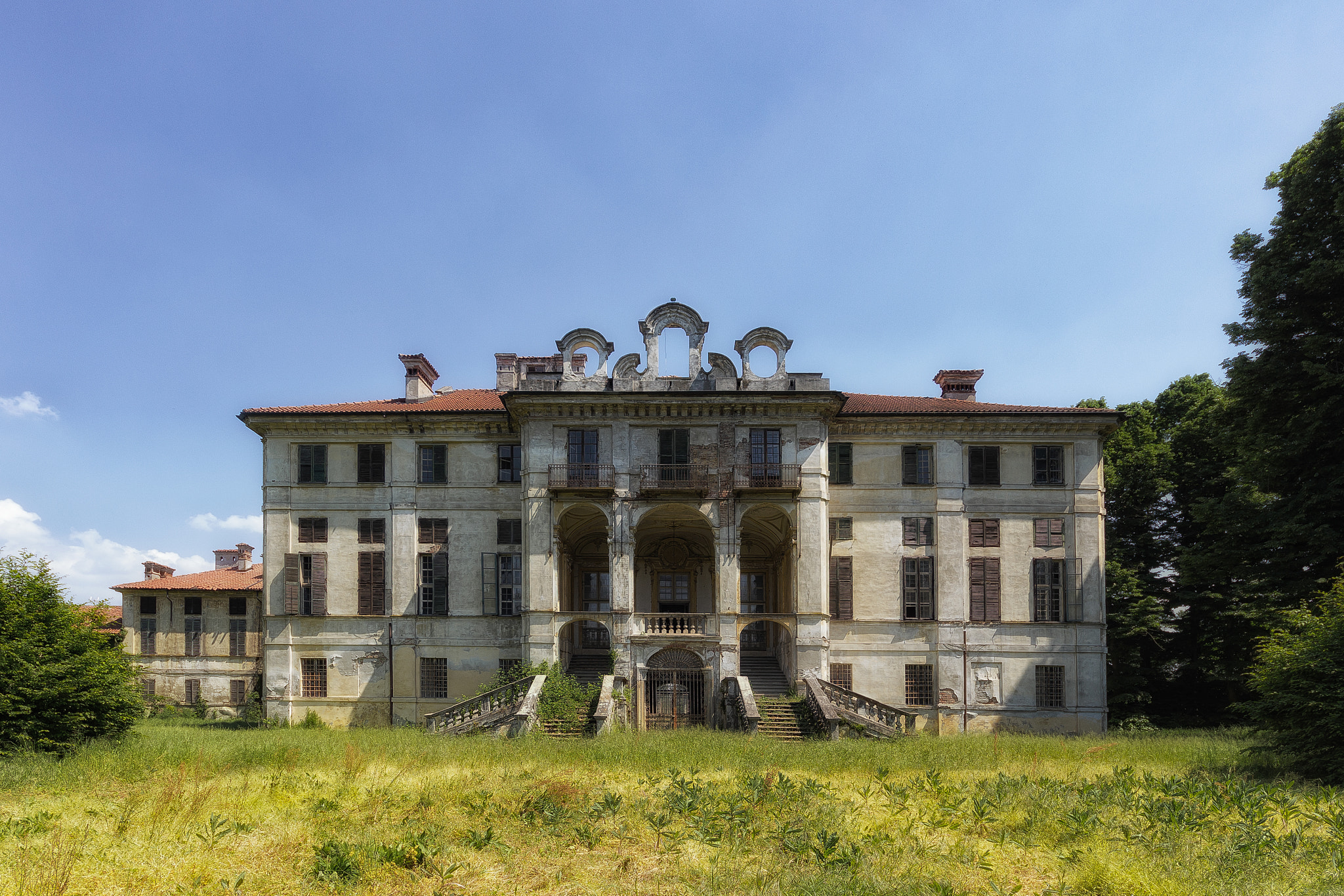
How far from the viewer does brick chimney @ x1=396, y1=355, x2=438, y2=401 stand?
3178cm

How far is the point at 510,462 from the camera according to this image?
96.0 feet

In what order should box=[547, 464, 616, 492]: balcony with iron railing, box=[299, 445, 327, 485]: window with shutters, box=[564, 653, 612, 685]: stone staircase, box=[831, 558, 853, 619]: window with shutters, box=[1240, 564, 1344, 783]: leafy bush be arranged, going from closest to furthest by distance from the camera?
box=[1240, 564, 1344, 783]: leafy bush
box=[547, 464, 616, 492]: balcony with iron railing
box=[564, 653, 612, 685]: stone staircase
box=[831, 558, 853, 619]: window with shutters
box=[299, 445, 327, 485]: window with shutters

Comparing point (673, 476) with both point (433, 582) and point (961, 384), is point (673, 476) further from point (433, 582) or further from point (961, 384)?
point (961, 384)

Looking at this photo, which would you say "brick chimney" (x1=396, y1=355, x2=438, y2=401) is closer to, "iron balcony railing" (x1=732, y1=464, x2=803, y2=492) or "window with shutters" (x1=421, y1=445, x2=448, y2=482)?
"window with shutters" (x1=421, y1=445, x2=448, y2=482)

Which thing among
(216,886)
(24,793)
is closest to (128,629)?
(24,793)

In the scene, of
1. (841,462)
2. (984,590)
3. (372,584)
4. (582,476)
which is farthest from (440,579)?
(984,590)

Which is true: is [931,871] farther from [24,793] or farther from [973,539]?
[973,539]

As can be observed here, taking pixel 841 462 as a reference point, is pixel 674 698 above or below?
below

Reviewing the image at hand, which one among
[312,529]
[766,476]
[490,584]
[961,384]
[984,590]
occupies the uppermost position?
[961,384]

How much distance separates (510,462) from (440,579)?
491 centimetres

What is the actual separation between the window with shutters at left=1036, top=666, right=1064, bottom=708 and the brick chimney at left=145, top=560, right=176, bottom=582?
37827 mm

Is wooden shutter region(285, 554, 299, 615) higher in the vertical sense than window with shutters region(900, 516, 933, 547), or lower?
lower

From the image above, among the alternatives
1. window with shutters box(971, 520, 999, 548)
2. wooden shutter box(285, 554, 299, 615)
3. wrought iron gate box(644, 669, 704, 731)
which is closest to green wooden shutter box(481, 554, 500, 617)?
wrought iron gate box(644, 669, 704, 731)

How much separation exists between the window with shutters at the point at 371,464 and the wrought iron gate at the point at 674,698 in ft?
40.5
